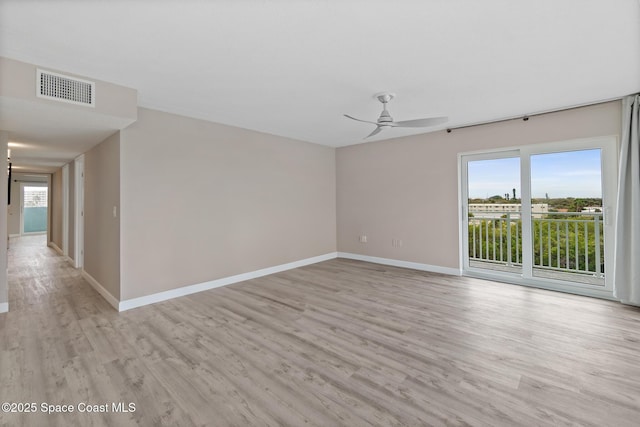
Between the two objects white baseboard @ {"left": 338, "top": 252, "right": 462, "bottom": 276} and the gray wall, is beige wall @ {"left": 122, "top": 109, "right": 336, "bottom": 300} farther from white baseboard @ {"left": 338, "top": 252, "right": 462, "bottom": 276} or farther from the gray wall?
the gray wall

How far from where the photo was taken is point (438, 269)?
5000mm

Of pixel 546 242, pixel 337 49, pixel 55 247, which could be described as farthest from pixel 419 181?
pixel 55 247

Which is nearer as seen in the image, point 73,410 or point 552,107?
point 73,410

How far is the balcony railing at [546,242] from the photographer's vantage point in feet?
12.8

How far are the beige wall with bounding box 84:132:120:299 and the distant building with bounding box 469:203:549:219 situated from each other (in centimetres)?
539

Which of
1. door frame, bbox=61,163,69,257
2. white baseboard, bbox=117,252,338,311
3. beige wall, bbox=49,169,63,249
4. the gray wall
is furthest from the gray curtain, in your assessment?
the gray wall

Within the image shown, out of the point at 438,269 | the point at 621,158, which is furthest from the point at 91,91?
the point at 621,158

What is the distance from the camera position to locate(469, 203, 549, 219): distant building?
4.17 metres

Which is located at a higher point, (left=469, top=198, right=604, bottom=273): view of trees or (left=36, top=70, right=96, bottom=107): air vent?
(left=36, top=70, right=96, bottom=107): air vent

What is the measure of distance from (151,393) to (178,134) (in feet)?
10.3

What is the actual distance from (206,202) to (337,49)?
289 centimetres

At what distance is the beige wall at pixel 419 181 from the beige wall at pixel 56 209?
6.82 metres

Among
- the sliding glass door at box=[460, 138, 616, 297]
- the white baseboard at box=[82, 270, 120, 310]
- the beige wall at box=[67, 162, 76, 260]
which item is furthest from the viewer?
the beige wall at box=[67, 162, 76, 260]

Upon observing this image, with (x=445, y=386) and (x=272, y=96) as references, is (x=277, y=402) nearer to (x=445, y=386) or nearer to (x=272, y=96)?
(x=445, y=386)
